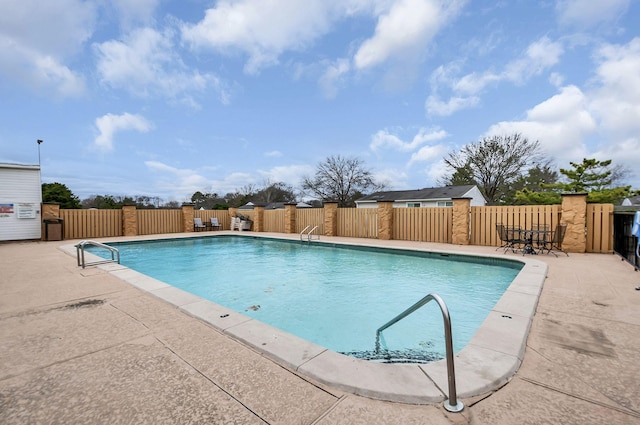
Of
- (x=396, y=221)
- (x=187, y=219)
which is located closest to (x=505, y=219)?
(x=396, y=221)

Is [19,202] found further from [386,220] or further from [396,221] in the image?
[396,221]

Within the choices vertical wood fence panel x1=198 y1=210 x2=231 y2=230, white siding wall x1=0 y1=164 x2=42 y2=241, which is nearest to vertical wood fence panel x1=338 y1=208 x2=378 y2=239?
vertical wood fence panel x1=198 y1=210 x2=231 y2=230

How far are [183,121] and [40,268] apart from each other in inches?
448

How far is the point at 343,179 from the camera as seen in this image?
A: 31234 mm

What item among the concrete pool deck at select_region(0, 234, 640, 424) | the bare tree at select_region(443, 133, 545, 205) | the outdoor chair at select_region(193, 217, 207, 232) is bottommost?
the concrete pool deck at select_region(0, 234, 640, 424)

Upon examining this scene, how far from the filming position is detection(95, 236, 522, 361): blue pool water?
3.55 m

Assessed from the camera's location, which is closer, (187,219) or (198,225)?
(187,219)

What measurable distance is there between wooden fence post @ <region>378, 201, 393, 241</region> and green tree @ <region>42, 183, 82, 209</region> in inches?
884

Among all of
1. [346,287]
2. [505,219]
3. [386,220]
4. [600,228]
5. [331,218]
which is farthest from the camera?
[331,218]

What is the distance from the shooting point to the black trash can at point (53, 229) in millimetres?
10828

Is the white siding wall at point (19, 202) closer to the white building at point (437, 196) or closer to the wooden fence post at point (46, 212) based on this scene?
the wooden fence post at point (46, 212)

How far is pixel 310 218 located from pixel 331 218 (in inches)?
55.7

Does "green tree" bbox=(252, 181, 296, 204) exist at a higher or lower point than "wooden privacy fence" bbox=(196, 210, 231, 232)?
higher

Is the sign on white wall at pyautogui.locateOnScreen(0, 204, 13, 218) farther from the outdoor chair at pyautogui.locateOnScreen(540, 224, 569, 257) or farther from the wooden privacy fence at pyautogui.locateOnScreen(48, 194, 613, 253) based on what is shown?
the outdoor chair at pyautogui.locateOnScreen(540, 224, 569, 257)
